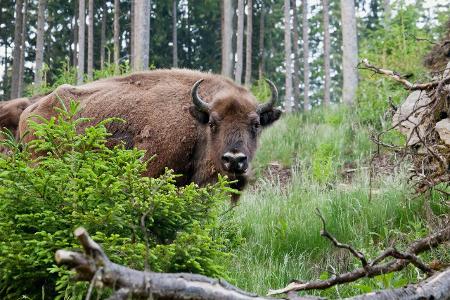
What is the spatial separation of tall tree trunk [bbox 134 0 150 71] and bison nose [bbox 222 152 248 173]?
833 cm

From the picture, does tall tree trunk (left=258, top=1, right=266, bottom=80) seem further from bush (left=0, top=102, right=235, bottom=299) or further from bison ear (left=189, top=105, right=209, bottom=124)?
bush (left=0, top=102, right=235, bottom=299)

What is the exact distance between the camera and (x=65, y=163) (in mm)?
3701

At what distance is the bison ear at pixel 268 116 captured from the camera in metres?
7.27

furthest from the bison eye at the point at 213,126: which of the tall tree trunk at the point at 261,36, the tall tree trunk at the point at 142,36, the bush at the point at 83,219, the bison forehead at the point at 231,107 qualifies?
the tall tree trunk at the point at 261,36

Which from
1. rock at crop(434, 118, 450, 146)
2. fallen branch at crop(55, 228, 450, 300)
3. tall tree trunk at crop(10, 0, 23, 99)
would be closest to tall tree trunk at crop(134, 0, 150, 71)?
rock at crop(434, 118, 450, 146)

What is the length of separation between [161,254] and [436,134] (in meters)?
3.52

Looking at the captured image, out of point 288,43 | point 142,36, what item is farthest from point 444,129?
point 288,43

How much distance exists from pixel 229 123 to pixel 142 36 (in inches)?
335

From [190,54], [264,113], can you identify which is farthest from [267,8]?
[264,113]

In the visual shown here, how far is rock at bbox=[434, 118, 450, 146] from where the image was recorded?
5355mm

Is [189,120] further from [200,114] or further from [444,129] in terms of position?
[444,129]

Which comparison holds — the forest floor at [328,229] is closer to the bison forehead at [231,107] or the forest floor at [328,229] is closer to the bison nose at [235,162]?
the bison nose at [235,162]

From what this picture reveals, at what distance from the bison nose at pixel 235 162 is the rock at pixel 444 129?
2071 mm

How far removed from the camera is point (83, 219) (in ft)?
10.5
